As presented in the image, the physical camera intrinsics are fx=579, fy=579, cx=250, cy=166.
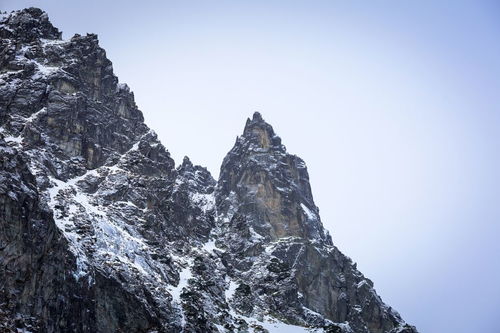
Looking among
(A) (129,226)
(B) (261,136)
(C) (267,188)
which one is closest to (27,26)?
(A) (129,226)

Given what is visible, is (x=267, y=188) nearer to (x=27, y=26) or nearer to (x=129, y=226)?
(x=129, y=226)

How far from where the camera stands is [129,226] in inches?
4975

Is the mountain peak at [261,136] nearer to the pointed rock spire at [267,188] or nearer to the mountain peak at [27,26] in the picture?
the pointed rock spire at [267,188]

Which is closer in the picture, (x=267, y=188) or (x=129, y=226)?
(x=129, y=226)

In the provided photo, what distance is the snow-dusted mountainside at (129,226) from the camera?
3605 inches

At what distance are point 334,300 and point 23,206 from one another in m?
98.2

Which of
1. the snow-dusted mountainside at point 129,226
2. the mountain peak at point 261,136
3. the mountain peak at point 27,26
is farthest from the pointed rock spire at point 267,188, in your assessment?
the mountain peak at point 27,26

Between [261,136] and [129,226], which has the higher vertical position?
[261,136]

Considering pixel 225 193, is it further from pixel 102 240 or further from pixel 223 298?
pixel 102 240

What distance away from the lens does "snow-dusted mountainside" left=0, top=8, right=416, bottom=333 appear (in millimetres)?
91562

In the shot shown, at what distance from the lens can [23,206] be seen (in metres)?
90.1

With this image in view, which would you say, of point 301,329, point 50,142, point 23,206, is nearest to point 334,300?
point 301,329

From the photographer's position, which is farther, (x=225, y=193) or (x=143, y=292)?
(x=225, y=193)

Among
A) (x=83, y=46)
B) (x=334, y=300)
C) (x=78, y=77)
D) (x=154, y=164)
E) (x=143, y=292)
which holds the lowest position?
(x=143, y=292)
